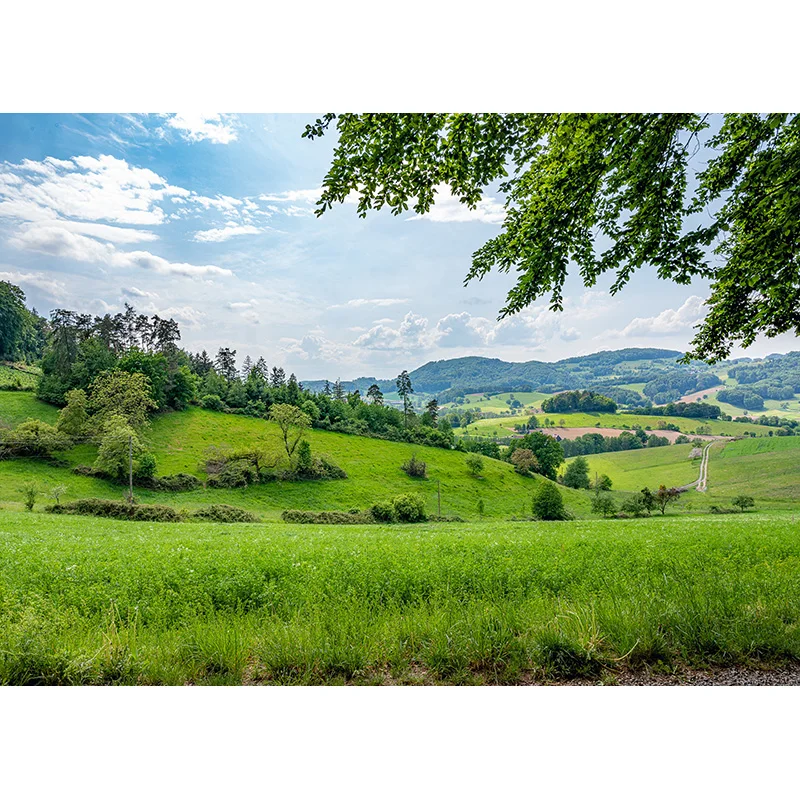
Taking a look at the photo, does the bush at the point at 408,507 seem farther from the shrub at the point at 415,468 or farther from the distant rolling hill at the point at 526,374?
the distant rolling hill at the point at 526,374

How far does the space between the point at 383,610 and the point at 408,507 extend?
6.40m

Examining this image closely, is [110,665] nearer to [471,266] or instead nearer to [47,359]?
[471,266]

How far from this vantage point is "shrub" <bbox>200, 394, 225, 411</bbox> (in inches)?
338

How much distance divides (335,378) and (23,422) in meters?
5.53

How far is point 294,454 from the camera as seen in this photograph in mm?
8828

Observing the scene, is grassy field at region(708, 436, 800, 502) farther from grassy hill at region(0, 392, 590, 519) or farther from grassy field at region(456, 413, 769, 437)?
grassy hill at region(0, 392, 590, 519)

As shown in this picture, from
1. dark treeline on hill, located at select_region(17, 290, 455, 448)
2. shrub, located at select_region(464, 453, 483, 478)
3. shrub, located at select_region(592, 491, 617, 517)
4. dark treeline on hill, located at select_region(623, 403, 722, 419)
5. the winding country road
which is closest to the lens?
dark treeline on hill, located at select_region(17, 290, 455, 448)

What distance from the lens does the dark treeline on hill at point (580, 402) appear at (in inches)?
350

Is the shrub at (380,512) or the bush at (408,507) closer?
the shrub at (380,512)

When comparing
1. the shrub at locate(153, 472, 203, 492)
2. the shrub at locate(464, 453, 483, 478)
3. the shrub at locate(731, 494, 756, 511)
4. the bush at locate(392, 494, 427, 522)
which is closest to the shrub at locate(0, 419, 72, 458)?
the shrub at locate(153, 472, 203, 492)

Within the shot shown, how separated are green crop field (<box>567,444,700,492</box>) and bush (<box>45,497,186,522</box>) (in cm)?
968

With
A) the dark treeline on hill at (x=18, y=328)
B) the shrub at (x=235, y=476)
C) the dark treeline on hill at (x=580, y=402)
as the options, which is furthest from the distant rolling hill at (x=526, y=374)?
the dark treeline on hill at (x=18, y=328)

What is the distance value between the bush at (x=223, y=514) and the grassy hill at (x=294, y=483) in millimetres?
132

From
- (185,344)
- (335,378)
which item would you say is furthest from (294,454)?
(185,344)
